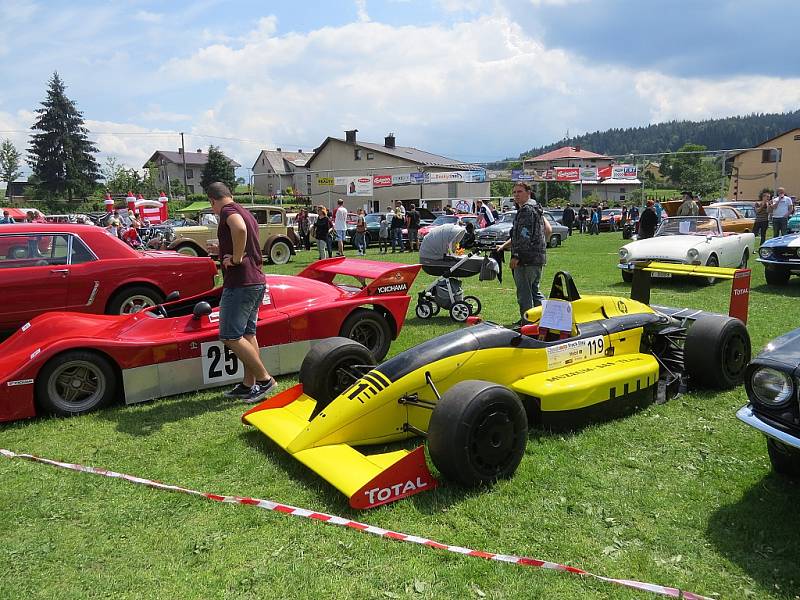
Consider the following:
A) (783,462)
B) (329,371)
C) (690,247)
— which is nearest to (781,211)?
(690,247)

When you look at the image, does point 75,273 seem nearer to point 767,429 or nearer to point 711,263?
point 767,429

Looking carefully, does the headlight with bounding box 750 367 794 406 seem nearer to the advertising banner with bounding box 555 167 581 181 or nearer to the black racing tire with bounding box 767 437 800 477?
the black racing tire with bounding box 767 437 800 477

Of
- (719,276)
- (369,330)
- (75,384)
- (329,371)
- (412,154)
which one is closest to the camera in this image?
(329,371)

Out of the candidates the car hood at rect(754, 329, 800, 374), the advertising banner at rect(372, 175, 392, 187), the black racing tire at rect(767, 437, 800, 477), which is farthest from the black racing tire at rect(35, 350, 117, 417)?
the advertising banner at rect(372, 175, 392, 187)

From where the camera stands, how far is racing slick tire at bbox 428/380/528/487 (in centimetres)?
352

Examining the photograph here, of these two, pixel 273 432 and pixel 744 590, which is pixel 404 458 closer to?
pixel 273 432

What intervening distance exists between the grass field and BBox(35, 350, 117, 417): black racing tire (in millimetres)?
203

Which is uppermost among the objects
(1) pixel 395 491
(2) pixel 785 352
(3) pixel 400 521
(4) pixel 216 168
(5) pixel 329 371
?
(4) pixel 216 168

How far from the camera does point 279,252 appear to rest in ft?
60.3

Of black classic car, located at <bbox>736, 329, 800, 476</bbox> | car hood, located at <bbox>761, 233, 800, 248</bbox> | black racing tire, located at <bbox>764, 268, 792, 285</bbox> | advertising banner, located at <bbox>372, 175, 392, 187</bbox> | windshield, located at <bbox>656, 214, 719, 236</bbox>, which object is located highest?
advertising banner, located at <bbox>372, 175, 392, 187</bbox>

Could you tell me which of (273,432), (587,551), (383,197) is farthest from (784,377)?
(383,197)

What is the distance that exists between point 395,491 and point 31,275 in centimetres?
620

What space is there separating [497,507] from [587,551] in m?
0.58

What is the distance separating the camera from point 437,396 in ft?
13.3
